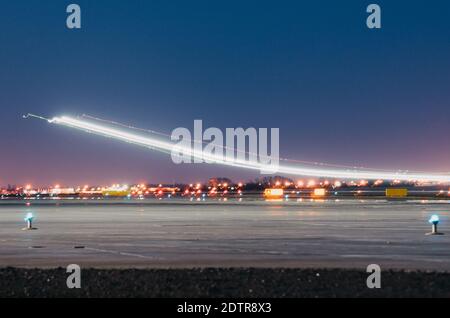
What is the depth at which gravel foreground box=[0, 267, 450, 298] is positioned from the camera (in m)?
18.6

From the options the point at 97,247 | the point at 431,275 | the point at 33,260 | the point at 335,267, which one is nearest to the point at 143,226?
the point at 97,247

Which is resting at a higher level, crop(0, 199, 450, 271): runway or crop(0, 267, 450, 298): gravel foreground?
crop(0, 199, 450, 271): runway

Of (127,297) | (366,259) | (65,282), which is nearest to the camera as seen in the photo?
(127,297)

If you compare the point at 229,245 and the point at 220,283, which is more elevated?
the point at 229,245

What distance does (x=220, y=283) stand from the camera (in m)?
20.3

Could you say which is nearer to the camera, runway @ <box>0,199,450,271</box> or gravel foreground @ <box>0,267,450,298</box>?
gravel foreground @ <box>0,267,450,298</box>

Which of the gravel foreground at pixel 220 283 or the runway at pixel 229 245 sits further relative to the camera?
the runway at pixel 229 245

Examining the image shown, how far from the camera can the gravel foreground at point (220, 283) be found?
61.2 feet

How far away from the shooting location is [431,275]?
21.6 m

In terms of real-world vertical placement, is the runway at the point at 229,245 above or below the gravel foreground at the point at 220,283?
above

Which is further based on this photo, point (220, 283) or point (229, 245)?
point (229, 245)

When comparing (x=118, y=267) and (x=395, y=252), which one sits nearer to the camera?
(x=118, y=267)
